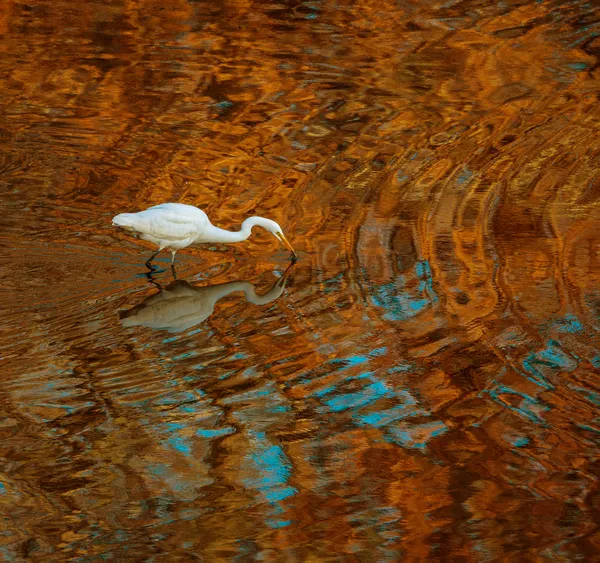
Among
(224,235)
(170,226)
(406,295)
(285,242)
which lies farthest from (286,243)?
(406,295)

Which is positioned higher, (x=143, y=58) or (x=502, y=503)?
(x=143, y=58)

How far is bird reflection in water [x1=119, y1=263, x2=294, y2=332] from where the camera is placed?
766 centimetres

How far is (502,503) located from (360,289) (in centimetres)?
287

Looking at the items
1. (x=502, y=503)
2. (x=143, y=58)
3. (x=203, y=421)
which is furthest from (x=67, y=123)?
(x=502, y=503)

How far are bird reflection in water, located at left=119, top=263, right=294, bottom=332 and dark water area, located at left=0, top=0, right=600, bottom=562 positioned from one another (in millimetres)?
24

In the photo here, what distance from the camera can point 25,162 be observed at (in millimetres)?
10617

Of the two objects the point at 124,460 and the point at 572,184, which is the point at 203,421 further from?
the point at 572,184

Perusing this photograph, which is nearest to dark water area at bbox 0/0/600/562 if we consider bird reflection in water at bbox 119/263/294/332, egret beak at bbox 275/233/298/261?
bird reflection in water at bbox 119/263/294/332

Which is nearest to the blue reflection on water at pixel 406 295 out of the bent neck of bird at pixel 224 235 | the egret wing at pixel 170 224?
the bent neck of bird at pixel 224 235

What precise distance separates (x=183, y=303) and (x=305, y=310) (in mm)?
854

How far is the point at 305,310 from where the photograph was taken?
791cm

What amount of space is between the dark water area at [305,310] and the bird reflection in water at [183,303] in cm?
2

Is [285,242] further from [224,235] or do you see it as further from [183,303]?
[183,303]

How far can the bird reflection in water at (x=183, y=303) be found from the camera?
301 inches
